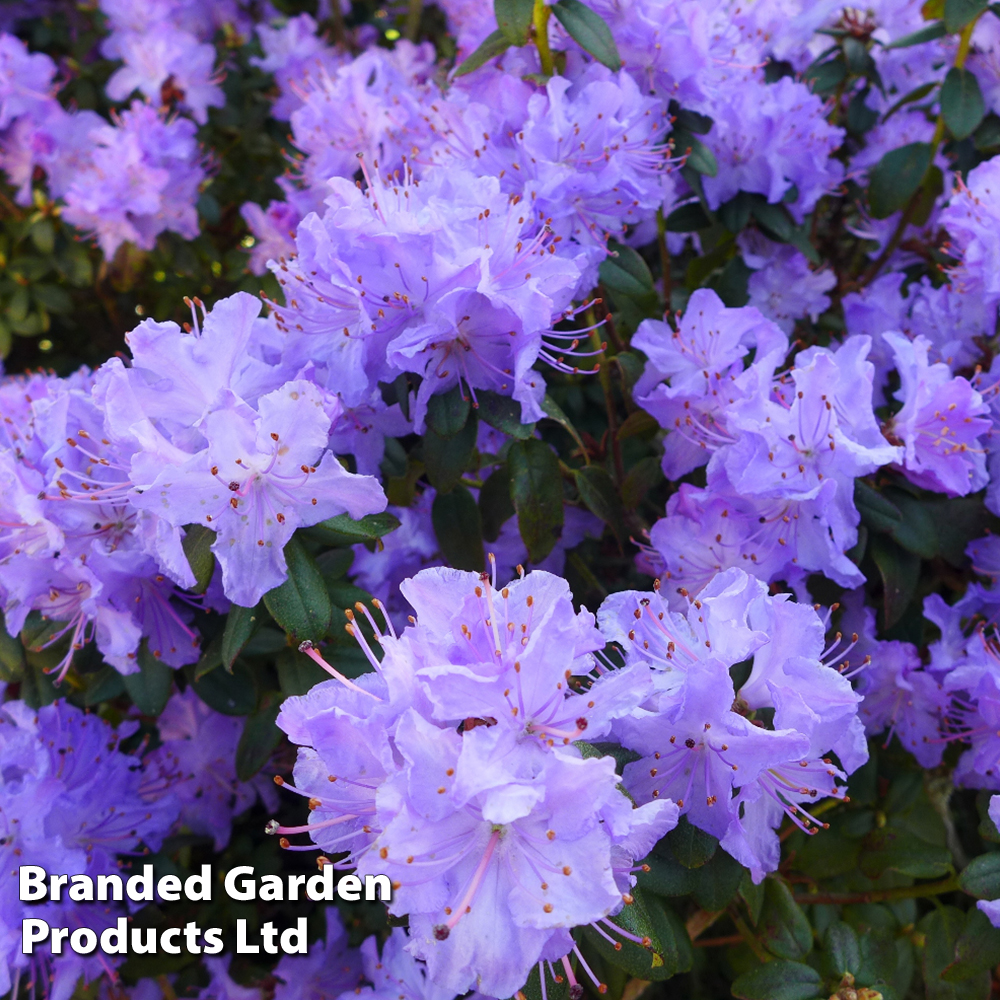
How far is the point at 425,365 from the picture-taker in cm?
135

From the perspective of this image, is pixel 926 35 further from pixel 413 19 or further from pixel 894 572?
pixel 413 19

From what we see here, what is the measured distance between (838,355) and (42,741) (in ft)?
4.86

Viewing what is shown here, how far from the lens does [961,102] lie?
201cm

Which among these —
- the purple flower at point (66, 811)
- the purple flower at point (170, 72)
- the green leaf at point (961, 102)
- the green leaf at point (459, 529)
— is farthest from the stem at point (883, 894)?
the purple flower at point (170, 72)

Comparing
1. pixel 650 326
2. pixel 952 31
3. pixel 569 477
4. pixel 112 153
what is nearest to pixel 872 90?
pixel 952 31

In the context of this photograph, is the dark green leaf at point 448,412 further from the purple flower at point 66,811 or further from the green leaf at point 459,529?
the purple flower at point 66,811

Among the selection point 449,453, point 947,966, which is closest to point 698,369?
point 449,453

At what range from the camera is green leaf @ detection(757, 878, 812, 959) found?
1.49 m

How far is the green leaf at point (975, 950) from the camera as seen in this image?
1374 millimetres

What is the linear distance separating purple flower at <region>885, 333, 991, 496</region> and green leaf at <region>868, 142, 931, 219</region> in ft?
2.44

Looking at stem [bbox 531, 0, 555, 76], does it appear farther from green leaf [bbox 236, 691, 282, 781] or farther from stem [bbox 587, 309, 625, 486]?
green leaf [bbox 236, 691, 282, 781]

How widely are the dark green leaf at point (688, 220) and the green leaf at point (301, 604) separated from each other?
4.13 ft

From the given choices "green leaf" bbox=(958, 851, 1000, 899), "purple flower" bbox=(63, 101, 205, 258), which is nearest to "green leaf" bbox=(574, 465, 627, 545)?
"green leaf" bbox=(958, 851, 1000, 899)

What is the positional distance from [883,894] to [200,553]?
52.8 inches
